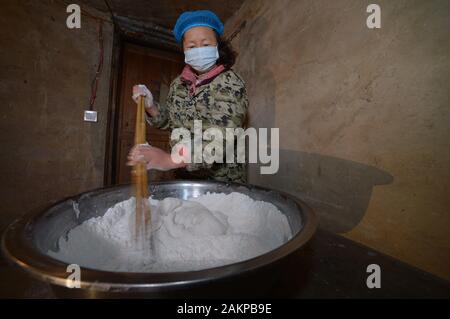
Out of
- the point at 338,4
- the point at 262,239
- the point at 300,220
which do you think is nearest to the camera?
the point at 300,220

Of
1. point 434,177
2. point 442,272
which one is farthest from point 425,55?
Answer: point 442,272

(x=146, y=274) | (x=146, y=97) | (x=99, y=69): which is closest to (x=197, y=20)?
(x=146, y=97)

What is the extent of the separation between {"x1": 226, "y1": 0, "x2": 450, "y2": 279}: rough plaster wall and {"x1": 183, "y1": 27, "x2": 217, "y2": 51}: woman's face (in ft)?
1.64

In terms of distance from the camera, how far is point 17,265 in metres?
0.27

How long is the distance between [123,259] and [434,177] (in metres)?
0.89

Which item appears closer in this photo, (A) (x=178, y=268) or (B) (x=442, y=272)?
(A) (x=178, y=268)

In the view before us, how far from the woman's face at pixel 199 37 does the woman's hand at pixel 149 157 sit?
609 millimetres

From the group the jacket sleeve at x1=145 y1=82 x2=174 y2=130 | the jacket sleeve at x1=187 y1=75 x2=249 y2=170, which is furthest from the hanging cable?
the jacket sleeve at x1=187 y1=75 x2=249 y2=170

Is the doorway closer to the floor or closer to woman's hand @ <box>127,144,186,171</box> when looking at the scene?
woman's hand @ <box>127,144,186,171</box>

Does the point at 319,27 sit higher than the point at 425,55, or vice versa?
the point at 319,27

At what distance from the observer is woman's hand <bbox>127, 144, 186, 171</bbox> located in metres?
0.72

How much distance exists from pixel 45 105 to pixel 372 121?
2.21 m
